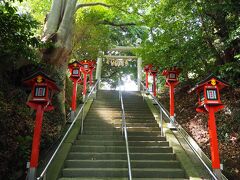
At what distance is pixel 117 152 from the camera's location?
716cm

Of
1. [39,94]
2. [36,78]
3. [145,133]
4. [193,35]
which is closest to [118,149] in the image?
[145,133]

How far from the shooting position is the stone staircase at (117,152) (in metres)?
6.04

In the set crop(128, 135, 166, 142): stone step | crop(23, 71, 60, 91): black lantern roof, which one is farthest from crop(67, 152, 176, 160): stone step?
crop(23, 71, 60, 91): black lantern roof

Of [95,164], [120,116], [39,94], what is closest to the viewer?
[39,94]

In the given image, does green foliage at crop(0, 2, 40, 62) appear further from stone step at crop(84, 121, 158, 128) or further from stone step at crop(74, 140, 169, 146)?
stone step at crop(84, 121, 158, 128)

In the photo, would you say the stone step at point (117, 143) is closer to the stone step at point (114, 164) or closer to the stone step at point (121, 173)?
the stone step at point (114, 164)

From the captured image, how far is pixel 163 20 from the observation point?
969 centimetres

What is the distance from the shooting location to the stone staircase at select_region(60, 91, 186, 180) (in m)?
6.04

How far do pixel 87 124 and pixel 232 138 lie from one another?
458cm

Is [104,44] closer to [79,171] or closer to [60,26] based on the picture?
[60,26]

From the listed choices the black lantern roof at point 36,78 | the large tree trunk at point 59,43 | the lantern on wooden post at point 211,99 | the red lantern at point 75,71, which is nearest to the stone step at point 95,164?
the black lantern roof at point 36,78

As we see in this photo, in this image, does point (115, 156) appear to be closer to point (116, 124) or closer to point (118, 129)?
point (118, 129)

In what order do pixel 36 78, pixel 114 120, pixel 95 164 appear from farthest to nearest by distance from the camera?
pixel 114 120 → pixel 95 164 → pixel 36 78

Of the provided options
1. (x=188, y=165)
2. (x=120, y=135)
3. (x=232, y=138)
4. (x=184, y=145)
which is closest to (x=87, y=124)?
(x=120, y=135)
